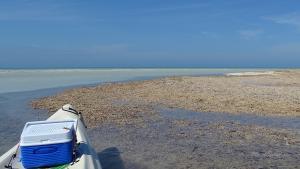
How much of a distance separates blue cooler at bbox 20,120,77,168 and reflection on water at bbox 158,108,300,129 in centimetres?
1021

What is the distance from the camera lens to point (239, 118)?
19.4 metres

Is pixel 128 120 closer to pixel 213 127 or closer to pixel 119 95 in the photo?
pixel 213 127

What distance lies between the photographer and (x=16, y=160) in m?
9.91

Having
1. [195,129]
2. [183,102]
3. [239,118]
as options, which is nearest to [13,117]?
[195,129]

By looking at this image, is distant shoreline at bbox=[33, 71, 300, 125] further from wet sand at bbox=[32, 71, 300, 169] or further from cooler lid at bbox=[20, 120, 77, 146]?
cooler lid at bbox=[20, 120, 77, 146]

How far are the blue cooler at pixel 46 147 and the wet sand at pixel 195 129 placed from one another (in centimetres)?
317

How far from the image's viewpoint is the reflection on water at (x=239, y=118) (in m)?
17.8

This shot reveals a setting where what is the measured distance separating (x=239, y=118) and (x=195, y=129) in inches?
129

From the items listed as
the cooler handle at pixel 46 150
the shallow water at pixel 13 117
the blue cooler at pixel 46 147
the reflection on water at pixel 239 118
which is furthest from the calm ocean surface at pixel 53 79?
the cooler handle at pixel 46 150

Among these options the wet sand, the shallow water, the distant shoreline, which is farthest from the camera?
the distant shoreline

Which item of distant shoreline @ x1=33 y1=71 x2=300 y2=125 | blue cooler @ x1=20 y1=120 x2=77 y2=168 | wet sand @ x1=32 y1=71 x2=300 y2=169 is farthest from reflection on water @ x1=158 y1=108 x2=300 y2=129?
blue cooler @ x1=20 y1=120 x2=77 y2=168

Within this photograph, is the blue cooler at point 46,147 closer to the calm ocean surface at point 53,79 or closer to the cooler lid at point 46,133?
the cooler lid at point 46,133

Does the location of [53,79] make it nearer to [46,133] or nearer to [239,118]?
[239,118]

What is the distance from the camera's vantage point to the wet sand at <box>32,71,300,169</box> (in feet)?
41.7
